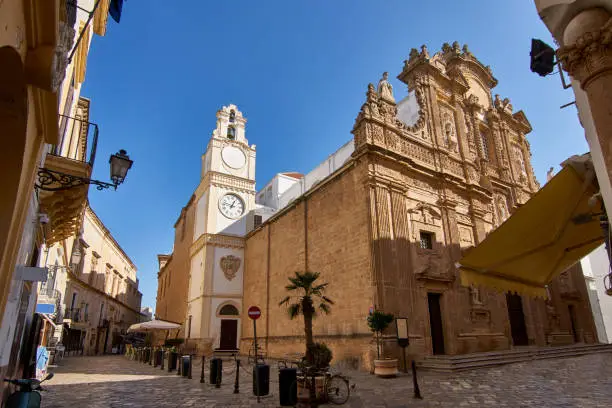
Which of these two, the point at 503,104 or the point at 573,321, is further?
the point at 503,104

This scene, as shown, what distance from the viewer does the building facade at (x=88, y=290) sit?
19.6 meters

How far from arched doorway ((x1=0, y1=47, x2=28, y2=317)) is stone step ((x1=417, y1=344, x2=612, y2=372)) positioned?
39.8ft

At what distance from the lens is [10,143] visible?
368 cm

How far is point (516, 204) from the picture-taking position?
2298cm

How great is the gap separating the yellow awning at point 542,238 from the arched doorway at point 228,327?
2074 cm

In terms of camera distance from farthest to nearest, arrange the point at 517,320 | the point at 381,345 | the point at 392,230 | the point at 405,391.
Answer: the point at 517,320 < the point at 392,230 < the point at 381,345 < the point at 405,391

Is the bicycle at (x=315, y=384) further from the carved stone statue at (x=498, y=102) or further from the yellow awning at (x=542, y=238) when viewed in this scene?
the carved stone statue at (x=498, y=102)

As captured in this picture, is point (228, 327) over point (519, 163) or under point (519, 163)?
under

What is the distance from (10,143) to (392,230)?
496 inches

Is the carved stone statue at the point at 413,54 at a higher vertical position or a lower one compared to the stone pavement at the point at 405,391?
higher

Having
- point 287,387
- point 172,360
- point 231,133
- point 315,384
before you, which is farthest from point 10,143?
point 231,133

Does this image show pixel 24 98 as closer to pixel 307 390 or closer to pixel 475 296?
pixel 307 390

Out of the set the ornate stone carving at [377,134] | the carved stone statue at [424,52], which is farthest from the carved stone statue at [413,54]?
the ornate stone carving at [377,134]

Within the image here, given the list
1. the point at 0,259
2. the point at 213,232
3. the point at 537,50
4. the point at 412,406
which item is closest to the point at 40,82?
the point at 0,259
